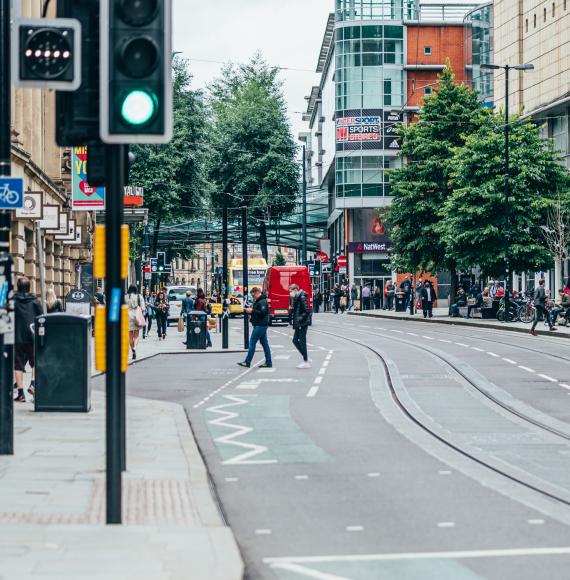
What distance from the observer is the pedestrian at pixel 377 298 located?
2982 inches

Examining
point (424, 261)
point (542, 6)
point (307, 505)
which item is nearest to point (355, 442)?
point (307, 505)

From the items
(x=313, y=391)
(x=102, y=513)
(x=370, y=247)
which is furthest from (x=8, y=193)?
(x=370, y=247)

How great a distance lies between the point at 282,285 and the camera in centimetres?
5472

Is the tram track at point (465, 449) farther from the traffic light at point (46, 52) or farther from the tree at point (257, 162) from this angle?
the tree at point (257, 162)

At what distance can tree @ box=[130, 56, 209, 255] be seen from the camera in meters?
59.7

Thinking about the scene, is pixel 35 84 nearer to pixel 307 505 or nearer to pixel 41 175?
pixel 307 505

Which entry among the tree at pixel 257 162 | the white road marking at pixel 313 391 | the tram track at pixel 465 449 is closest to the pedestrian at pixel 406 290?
the tree at pixel 257 162

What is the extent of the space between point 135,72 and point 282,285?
155ft

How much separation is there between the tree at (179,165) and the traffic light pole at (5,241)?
47.9 meters

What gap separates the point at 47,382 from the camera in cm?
1520

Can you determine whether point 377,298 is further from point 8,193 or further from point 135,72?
point 135,72

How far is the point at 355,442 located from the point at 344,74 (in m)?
69.3

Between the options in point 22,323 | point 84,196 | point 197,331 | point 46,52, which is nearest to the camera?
point 46,52

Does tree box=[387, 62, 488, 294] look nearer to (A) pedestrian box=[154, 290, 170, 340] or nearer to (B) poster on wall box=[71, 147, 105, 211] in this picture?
(A) pedestrian box=[154, 290, 170, 340]
